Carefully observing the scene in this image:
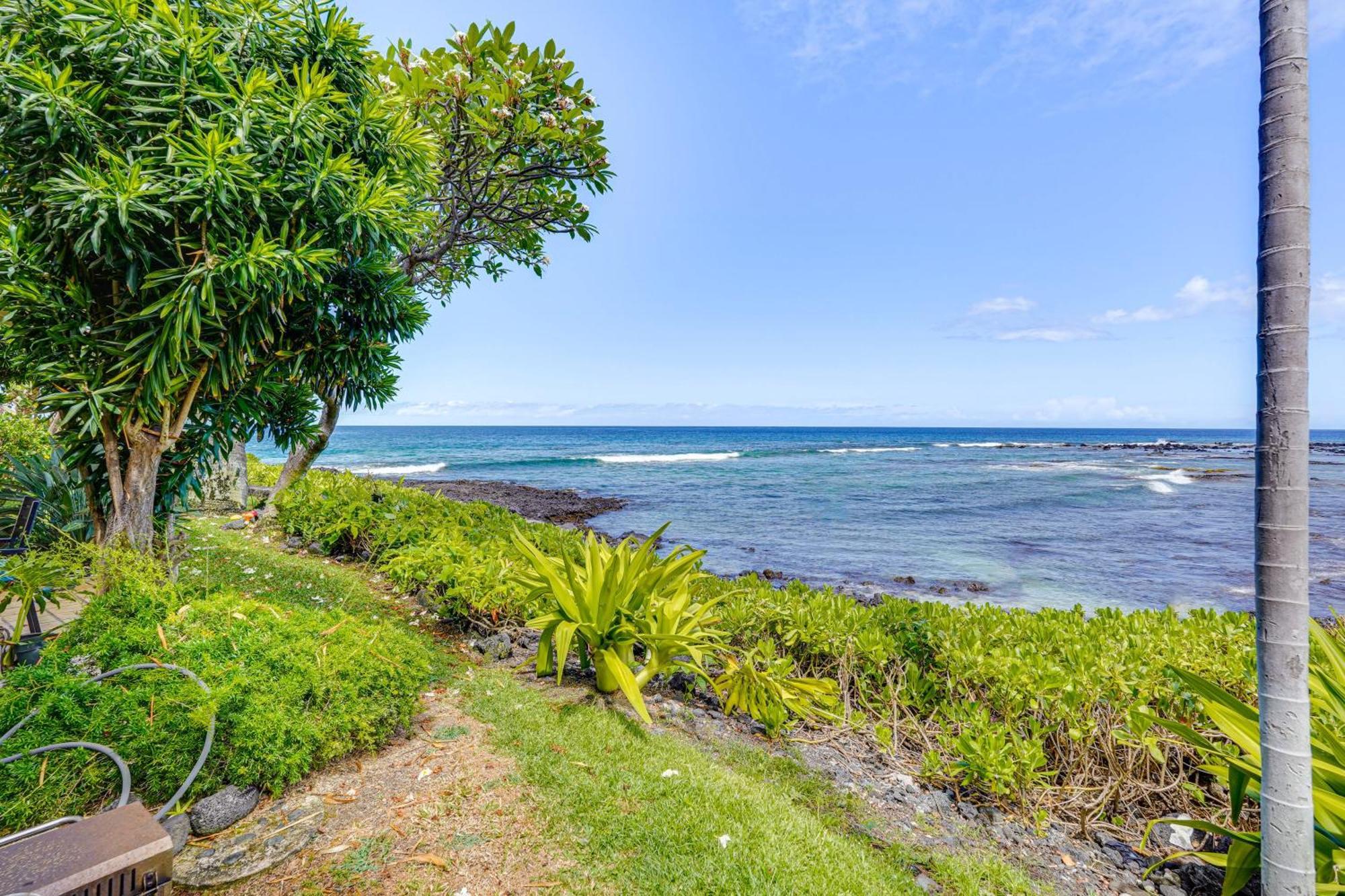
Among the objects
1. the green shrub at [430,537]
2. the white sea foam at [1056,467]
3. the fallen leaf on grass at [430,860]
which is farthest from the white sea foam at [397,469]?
the white sea foam at [1056,467]

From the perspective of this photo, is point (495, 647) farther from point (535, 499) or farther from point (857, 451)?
point (857, 451)

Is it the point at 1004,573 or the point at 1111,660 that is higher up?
the point at 1111,660

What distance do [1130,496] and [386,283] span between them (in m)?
27.1

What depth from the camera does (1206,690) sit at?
2.57 m

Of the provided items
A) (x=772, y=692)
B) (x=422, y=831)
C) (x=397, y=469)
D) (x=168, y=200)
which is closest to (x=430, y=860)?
(x=422, y=831)

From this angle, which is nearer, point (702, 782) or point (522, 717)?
point (702, 782)

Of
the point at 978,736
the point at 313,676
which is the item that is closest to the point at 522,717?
the point at 313,676

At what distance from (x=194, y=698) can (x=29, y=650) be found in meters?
2.10

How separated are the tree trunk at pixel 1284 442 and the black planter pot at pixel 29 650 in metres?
6.05

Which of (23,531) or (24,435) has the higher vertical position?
(24,435)

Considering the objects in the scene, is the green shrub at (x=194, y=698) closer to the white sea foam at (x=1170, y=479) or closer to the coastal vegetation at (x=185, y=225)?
the coastal vegetation at (x=185, y=225)

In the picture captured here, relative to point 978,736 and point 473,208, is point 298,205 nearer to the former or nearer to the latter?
point 473,208

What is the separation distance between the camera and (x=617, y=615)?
391cm

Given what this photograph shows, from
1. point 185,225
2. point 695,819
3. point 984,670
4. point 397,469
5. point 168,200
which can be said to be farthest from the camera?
point 397,469
